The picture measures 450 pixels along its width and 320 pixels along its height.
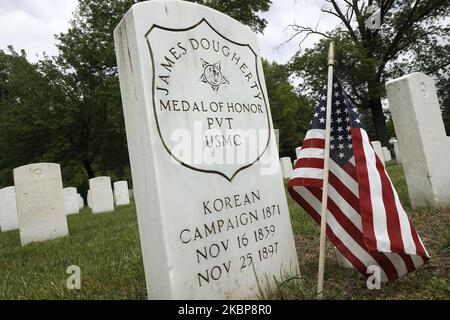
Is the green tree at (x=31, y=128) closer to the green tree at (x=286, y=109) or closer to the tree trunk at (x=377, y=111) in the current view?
the green tree at (x=286, y=109)

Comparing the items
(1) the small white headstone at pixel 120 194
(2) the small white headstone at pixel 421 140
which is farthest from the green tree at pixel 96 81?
(2) the small white headstone at pixel 421 140

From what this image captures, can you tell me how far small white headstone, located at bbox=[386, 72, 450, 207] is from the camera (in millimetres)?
5102

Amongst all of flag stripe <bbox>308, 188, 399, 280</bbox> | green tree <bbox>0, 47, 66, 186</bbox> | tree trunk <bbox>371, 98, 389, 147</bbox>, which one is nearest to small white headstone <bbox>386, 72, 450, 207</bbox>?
flag stripe <bbox>308, 188, 399, 280</bbox>

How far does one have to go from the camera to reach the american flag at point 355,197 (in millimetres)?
2473

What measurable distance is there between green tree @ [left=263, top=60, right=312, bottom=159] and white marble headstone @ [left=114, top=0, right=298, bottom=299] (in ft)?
97.5

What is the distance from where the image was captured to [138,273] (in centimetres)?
327

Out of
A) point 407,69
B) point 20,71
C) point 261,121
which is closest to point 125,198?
point 261,121

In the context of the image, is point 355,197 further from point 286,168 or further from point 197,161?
point 286,168

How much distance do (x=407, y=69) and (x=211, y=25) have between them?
81.6ft

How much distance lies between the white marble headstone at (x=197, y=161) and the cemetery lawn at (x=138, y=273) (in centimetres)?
38

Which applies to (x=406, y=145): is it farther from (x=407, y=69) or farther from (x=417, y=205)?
(x=407, y=69)

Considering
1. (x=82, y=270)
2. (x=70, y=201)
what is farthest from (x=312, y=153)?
(x=70, y=201)

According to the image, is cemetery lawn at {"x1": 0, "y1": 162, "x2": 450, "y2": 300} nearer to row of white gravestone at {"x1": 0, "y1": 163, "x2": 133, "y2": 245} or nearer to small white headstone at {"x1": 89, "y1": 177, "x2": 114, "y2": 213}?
row of white gravestone at {"x1": 0, "y1": 163, "x2": 133, "y2": 245}
